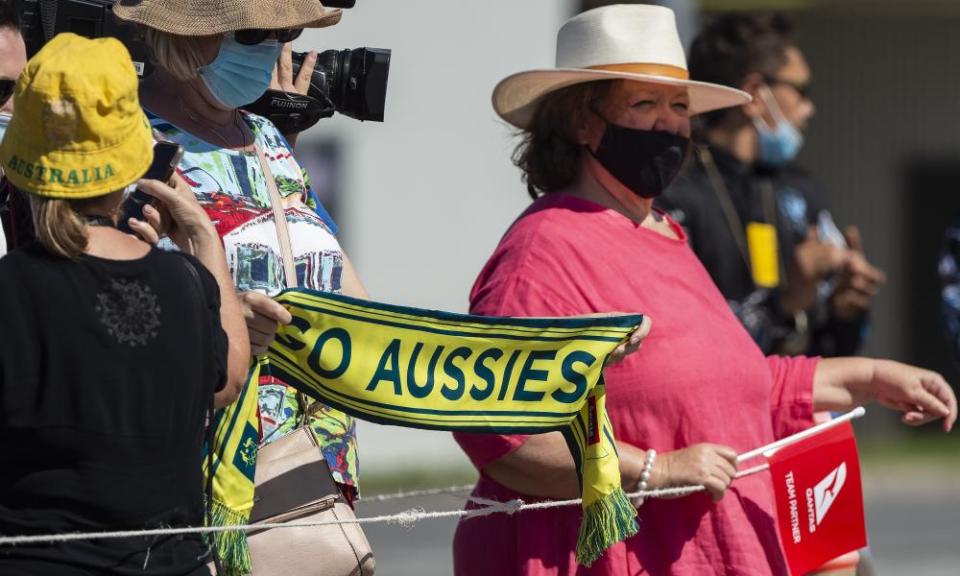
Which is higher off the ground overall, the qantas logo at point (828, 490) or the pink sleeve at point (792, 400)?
the pink sleeve at point (792, 400)

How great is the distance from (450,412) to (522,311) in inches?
14.6

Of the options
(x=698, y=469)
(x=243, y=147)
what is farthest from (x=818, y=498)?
(x=243, y=147)

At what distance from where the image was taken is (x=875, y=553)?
448 inches

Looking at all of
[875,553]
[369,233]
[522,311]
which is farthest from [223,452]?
[369,233]

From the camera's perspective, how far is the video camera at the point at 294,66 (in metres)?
3.58

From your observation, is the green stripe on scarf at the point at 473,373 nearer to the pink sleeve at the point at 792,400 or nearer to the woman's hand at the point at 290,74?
the woman's hand at the point at 290,74

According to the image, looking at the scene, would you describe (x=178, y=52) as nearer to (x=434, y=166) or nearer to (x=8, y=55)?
(x=8, y=55)

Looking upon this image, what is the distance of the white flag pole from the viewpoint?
12.8ft

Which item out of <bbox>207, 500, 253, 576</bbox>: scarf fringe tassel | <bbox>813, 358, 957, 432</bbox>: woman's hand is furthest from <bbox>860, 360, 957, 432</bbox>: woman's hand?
<bbox>207, 500, 253, 576</bbox>: scarf fringe tassel

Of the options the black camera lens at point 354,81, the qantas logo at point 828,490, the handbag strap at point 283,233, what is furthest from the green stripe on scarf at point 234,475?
the qantas logo at point 828,490

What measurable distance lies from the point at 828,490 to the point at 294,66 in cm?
164

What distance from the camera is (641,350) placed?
151 inches

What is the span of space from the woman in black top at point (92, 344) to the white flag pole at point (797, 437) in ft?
4.95

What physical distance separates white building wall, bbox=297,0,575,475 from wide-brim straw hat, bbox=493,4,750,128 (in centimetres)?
876
